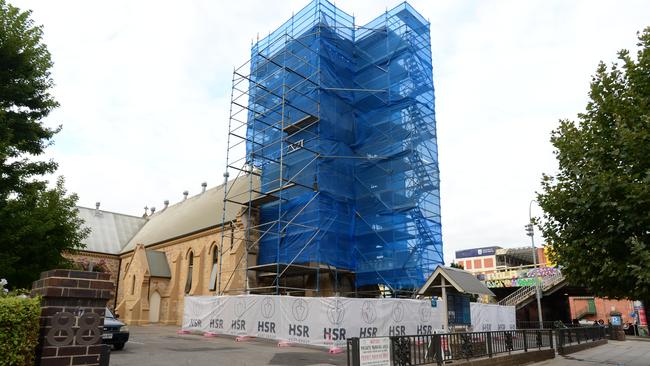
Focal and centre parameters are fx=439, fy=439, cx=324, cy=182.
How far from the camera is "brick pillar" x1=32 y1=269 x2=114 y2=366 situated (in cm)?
461

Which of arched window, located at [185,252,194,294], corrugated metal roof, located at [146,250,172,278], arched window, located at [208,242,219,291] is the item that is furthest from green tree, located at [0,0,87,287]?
corrugated metal roof, located at [146,250,172,278]

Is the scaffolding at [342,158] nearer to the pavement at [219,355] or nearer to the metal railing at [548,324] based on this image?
the pavement at [219,355]

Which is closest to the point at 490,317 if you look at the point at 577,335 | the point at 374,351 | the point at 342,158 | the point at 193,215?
the point at 577,335

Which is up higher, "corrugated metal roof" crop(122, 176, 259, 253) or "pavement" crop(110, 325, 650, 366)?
"corrugated metal roof" crop(122, 176, 259, 253)

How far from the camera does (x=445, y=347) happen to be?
1166 cm

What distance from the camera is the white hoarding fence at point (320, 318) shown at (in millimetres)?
16203

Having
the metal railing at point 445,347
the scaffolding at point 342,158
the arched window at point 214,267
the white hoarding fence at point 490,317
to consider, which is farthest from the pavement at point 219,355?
the arched window at point 214,267

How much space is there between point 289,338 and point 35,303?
1402 cm

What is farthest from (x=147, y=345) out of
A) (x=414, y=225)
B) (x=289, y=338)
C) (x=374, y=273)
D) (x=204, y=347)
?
(x=414, y=225)

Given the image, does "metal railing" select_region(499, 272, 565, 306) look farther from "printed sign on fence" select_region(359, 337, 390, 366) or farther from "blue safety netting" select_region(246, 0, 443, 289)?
"printed sign on fence" select_region(359, 337, 390, 366)

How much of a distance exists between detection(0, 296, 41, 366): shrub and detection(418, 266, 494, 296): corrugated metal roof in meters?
12.1

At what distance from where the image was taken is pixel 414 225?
24.5 meters

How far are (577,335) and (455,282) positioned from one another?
39.8 feet

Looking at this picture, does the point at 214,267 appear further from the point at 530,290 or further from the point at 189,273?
the point at 530,290
